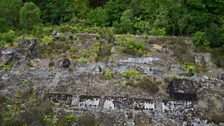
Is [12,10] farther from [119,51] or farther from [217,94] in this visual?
[217,94]

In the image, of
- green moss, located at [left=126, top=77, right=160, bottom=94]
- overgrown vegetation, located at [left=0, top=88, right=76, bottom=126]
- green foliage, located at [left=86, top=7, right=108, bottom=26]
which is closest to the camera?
overgrown vegetation, located at [left=0, top=88, right=76, bottom=126]

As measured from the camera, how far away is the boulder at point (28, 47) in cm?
1750

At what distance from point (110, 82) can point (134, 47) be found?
3.44 m

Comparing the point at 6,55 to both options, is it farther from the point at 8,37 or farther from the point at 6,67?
the point at 8,37

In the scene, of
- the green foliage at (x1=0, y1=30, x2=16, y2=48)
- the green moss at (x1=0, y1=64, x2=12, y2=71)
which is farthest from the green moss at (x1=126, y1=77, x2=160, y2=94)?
the green foliage at (x1=0, y1=30, x2=16, y2=48)

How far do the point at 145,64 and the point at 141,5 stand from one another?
19.2 feet

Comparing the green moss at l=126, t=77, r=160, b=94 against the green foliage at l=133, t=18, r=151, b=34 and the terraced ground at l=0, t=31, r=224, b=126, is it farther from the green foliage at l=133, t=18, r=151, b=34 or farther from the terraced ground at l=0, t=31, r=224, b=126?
the green foliage at l=133, t=18, r=151, b=34

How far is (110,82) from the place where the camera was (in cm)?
1515

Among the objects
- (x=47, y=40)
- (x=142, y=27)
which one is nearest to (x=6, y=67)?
(x=47, y=40)

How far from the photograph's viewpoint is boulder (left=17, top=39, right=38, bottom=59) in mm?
17500

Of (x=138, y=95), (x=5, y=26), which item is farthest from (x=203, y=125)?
(x=5, y=26)

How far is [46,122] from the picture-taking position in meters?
12.9

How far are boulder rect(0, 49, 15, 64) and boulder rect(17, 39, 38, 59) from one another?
0.45 m

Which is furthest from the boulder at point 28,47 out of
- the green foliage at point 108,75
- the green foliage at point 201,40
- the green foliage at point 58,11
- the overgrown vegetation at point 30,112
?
the green foliage at point 201,40
